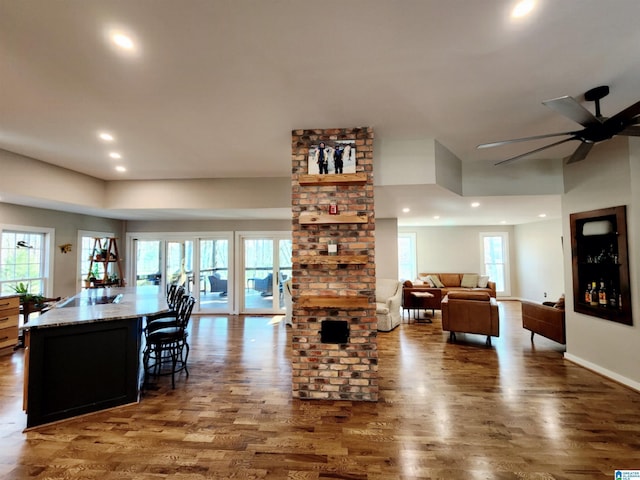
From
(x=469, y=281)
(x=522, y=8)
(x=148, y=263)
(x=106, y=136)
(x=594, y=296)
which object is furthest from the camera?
(x=469, y=281)

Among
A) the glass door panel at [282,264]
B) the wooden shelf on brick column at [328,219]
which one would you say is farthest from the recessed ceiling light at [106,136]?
the glass door panel at [282,264]

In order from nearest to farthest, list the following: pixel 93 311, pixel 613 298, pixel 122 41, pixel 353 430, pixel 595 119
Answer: pixel 122 41, pixel 595 119, pixel 353 430, pixel 93 311, pixel 613 298

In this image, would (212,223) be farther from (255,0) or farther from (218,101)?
(255,0)

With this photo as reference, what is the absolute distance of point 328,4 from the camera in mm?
1622

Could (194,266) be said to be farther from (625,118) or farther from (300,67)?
(625,118)

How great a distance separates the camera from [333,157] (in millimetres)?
3188

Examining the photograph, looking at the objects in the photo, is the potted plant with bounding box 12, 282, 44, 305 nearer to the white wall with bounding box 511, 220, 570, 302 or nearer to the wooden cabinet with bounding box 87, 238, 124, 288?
the wooden cabinet with bounding box 87, 238, 124, 288

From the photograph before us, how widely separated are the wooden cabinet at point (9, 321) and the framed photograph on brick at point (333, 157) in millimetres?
5074

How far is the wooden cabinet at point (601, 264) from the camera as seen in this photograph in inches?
132

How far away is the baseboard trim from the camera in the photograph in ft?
10.6

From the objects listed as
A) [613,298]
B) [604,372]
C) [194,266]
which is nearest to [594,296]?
[613,298]

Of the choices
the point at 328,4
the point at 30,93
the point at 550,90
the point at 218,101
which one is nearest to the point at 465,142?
the point at 550,90

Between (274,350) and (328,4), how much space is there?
434 centimetres

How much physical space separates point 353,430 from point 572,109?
2.98 m
